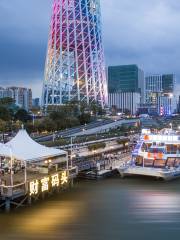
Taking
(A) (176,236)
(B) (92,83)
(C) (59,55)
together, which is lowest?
(A) (176,236)

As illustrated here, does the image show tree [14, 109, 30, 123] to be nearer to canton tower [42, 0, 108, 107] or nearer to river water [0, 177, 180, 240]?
canton tower [42, 0, 108, 107]

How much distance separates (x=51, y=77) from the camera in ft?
447

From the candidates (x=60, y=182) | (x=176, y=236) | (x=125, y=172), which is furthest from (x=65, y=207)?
(x=125, y=172)

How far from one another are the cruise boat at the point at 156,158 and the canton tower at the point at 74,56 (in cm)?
9715

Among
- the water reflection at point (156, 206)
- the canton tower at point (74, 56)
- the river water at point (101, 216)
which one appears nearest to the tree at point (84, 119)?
the canton tower at point (74, 56)

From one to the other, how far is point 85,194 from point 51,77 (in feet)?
365

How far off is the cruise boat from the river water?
3123 mm

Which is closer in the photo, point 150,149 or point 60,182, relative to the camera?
point 60,182

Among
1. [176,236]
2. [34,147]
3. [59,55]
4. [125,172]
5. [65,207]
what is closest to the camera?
[176,236]

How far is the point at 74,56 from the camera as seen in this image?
134 metres

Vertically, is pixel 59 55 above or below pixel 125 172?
above

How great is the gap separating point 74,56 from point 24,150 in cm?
11072

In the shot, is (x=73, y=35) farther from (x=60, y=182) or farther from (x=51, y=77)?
(x=60, y=182)


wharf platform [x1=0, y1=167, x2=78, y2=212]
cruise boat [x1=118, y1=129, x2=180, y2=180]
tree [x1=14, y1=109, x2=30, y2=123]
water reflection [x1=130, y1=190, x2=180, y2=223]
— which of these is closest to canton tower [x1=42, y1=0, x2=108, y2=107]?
tree [x1=14, y1=109, x2=30, y2=123]
